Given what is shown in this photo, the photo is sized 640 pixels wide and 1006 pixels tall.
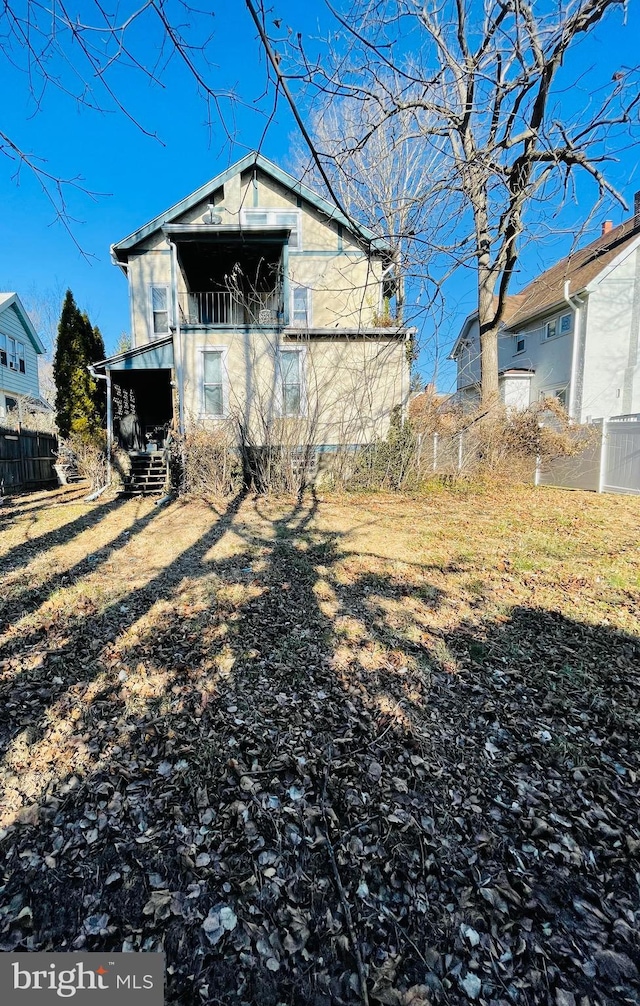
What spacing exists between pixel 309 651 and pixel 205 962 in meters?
2.16

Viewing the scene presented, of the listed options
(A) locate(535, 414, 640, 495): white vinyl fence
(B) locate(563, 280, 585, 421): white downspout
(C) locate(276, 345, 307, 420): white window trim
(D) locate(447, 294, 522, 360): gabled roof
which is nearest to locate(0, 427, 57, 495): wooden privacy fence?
(C) locate(276, 345, 307, 420): white window trim

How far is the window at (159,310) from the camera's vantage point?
14.5 m

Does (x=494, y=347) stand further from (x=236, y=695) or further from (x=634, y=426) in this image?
(x=236, y=695)

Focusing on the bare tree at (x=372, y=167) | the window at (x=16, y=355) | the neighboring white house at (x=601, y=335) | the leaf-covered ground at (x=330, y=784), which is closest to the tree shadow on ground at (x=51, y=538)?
the leaf-covered ground at (x=330, y=784)

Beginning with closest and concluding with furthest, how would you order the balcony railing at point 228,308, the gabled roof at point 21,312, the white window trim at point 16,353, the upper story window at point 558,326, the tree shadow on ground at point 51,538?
the tree shadow on ground at point 51,538, the balcony railing at point 228,308, the upper story window at point 558,326, the gabled roof at point 21,312, the white window trim at point 16,353

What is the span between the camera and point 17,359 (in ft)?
74.7

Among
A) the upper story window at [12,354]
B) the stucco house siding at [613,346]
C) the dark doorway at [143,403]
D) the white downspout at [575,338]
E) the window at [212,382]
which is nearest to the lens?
the window at [212,382]

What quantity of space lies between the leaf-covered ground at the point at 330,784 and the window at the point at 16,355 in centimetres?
2224

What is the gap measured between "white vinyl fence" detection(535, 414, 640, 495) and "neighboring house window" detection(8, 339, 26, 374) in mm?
24483

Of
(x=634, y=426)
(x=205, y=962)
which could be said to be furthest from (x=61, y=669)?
(x=634, y=426)

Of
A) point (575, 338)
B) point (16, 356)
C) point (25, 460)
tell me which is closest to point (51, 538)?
point (25, 460)

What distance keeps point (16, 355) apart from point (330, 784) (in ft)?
89.1

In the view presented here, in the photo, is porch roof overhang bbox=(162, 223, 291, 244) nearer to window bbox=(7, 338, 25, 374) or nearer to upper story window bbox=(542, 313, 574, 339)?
upper story window bbox=(542, 313, 574, 339)

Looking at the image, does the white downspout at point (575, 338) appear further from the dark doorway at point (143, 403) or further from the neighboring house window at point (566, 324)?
the dark doorway at point (143, 403)
